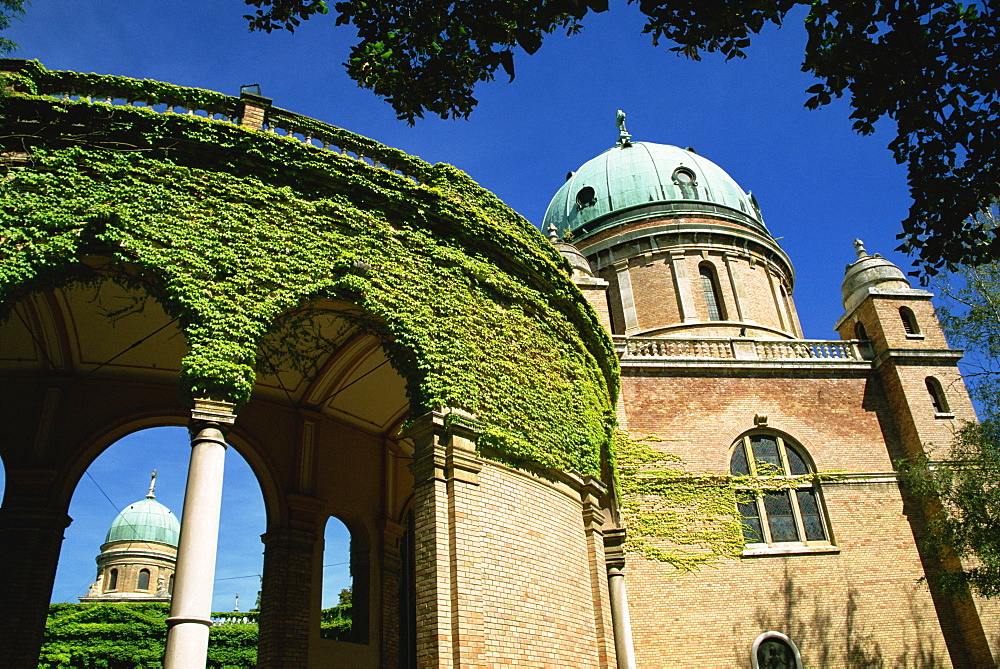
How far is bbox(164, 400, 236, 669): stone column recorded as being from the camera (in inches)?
288

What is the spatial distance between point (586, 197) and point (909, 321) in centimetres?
1276

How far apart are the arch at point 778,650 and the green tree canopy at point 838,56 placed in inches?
509

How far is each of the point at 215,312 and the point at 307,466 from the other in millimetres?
6804

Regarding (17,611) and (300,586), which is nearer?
(17,611)

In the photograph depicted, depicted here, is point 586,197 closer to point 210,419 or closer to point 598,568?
point 598,568

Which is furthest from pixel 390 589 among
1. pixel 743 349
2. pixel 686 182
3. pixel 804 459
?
pixel 686 182

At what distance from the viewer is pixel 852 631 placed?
1784cm

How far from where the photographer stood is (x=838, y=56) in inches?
250

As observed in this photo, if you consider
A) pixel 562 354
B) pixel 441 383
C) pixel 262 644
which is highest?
pixel 562 354

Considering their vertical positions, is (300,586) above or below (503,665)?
above

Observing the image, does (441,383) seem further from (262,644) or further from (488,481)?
(262,644)

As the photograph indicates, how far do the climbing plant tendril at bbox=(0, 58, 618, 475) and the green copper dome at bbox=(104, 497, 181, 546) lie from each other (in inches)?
1665

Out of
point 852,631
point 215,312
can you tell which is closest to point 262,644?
point 215,312

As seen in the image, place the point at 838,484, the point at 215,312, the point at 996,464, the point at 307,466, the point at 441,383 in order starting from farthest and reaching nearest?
the point at 838,484 < the point at 996,464 < the point at 307,466 < the point at 441,383 < the point at 215,312
